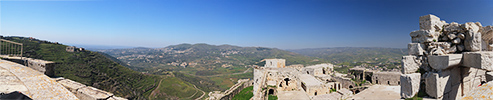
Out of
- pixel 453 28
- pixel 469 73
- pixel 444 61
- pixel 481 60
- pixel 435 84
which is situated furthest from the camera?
pixel 469 73

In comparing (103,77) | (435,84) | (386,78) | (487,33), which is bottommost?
(103,77)

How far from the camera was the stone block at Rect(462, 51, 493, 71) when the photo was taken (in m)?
3.58

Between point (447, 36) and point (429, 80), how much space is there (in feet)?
4.46

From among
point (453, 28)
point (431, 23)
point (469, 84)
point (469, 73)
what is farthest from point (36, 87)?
Result: point (469, 84)

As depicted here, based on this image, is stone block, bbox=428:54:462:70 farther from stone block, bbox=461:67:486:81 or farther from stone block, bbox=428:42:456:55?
stone block, bbox=461:67:486:81

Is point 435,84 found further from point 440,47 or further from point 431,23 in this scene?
point 431,23

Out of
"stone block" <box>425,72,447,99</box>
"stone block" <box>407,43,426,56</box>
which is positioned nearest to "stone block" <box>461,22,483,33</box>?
"stone block" <box>407,43,426,56</box>

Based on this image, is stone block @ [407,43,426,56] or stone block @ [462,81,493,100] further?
stone block @ [407,43,426,56]

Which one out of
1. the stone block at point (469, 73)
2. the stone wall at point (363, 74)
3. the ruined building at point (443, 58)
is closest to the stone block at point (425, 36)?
the ruined building at point (443, 58)

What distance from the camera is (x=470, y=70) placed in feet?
14.6

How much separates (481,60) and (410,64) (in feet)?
3.60

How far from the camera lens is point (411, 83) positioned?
409 cm

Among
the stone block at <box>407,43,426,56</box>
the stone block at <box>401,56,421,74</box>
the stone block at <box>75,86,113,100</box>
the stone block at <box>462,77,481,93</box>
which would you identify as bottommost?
the stone block at <box>75,86,113,100</box>

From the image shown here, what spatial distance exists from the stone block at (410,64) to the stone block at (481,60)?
839 millimetres
